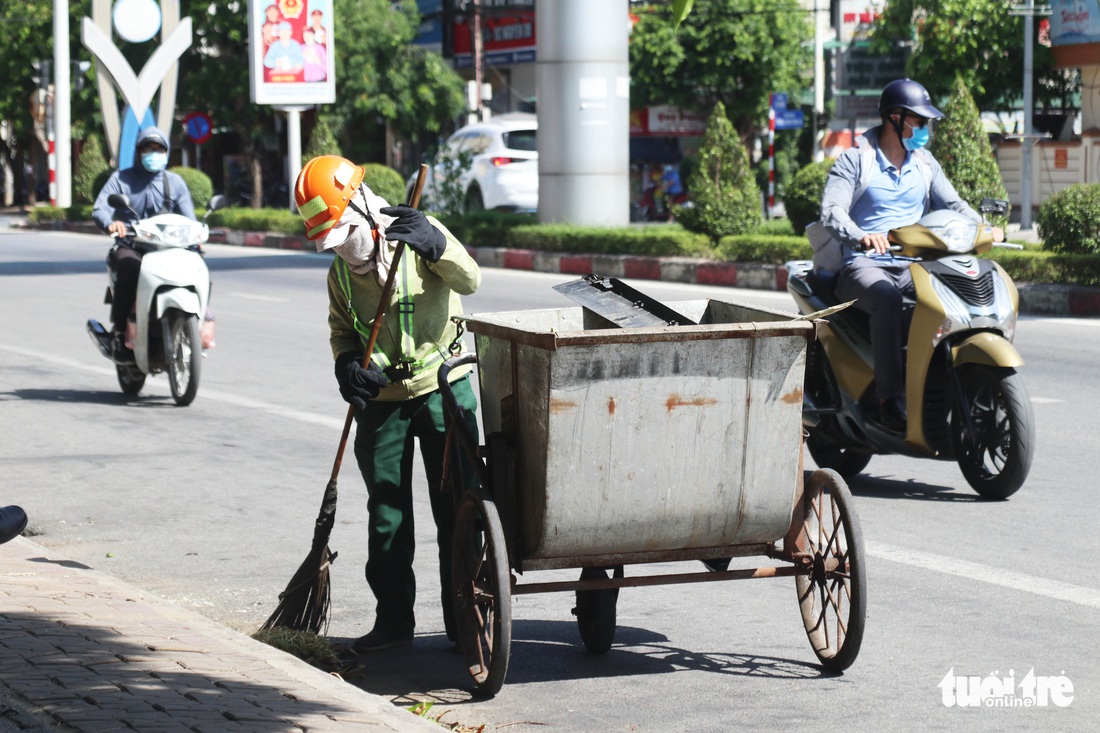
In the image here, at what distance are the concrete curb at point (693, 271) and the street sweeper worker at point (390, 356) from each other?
10302 mm

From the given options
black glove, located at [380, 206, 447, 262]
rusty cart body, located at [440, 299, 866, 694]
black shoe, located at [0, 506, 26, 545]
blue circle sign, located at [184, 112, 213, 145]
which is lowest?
black shoe, located at [0, 506, 26, 545]

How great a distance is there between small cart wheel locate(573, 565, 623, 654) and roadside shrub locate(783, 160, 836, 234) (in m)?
13.4

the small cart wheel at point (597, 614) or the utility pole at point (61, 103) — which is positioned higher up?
the utility pole at point (61, 103)

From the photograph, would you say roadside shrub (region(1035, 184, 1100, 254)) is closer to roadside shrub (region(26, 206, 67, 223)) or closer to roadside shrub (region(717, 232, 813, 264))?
roadside shrub (region(717, 232, 813, 264))

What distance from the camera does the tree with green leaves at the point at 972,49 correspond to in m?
30.0

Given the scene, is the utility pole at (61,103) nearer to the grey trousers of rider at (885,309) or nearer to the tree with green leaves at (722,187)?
the tree with green leaves at (722,187)

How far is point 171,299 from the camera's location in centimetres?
965

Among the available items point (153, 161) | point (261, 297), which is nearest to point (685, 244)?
point (261, 297)

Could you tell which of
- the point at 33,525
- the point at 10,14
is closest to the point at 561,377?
the point at 33,525

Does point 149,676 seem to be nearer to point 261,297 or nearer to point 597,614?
point 597,614

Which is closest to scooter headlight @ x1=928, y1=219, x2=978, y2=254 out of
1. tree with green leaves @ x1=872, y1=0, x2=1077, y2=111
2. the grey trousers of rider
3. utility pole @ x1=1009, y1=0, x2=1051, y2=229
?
the grey trousers of rider

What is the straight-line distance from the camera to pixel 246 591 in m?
5.57

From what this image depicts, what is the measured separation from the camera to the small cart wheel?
15.3 ft

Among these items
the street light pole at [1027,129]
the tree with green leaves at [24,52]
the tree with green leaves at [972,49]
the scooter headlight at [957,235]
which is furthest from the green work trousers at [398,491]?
the tree with green leaves at [24,52]
